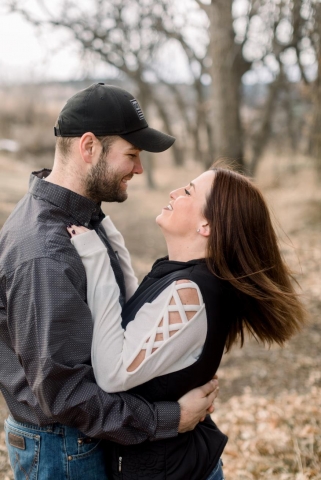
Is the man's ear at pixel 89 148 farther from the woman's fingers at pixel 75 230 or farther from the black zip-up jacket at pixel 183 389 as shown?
the black zip-up jacket at pixel 183 389

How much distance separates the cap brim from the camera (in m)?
2.27

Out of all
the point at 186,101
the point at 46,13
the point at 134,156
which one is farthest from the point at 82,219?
the point at 186,101

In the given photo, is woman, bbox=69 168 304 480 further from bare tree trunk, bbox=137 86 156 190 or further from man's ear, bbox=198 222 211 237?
bare tree trunk, bbox=137 86 156 190

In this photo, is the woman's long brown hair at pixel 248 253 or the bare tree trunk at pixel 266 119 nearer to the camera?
the woman's long brown hair at pixel 248 253

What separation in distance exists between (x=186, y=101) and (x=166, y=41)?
982 centimetres

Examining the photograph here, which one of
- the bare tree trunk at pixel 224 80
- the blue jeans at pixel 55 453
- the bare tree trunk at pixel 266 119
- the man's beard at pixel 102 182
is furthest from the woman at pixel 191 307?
the bare tree trunk at pixel 266 119

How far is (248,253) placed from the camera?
222cm

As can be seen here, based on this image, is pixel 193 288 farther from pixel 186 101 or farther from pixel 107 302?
pixel 186 101

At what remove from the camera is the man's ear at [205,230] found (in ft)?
7.40

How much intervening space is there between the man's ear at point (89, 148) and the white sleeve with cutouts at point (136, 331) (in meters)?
0.33

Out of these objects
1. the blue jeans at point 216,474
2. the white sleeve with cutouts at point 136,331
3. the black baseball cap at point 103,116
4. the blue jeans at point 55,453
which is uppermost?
the black baseball cap at point 103,116

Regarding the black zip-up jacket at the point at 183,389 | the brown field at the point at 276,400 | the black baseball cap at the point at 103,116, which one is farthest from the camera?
the brown field at the point at 276,400

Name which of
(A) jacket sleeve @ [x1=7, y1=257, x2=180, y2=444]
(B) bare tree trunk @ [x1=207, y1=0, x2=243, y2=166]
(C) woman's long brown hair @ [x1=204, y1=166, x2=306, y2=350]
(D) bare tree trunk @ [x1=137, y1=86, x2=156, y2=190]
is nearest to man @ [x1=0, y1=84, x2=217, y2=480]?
(A) jacket sleeve @ [x1=7, y1=257, x2=180, y2=444]

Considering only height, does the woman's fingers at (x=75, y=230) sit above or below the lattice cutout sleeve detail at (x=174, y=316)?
above
